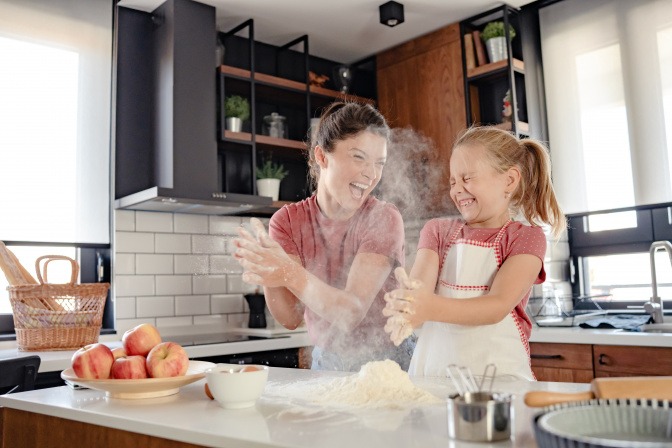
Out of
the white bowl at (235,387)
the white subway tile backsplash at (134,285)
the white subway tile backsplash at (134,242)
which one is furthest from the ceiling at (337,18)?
the white bowl at (235,387)

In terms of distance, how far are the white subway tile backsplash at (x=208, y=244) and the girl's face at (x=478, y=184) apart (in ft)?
7.29

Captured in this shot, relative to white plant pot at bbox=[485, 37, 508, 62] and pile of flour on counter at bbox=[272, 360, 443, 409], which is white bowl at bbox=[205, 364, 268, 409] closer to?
pile of flour on counter at bbox=[272, 360, 443, 409]

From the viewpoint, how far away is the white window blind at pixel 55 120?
3.20m

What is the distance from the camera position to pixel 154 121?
360cm

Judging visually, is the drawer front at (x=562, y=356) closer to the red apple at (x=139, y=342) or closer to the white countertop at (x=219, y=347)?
the white countertop at (x=219, y=347)

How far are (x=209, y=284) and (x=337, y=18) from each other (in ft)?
5.88

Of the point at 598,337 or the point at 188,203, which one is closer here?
the point at 598,337

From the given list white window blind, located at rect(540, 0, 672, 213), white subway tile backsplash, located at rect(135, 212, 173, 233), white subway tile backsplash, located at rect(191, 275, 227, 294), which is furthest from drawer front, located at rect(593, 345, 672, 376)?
white subway tile backsplash, located at rect(135, 212, 173, 233)

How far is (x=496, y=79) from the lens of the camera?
→ 3.95m

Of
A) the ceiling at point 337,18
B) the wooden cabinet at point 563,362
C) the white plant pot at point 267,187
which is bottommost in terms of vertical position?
the wooden cabinet at point 563,362

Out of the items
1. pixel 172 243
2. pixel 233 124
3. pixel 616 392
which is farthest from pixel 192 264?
pixel 616 392

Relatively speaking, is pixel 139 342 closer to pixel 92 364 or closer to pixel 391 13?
pixel 92 364

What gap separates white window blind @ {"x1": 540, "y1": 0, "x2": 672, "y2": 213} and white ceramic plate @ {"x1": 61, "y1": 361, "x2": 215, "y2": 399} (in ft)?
9.55

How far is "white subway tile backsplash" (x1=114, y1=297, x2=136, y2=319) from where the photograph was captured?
334 cm
